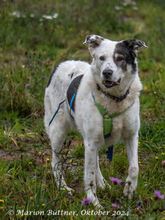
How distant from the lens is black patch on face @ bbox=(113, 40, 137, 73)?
126 inches

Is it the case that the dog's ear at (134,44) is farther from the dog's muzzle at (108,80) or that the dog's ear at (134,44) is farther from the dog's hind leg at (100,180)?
the dog's hind leg at (100,180)

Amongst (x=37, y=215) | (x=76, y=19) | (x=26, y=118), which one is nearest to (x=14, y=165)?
(x=37, y=215)

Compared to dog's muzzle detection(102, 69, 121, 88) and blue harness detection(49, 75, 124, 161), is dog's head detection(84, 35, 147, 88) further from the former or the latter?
blue harness detection(49, 75, 124, 161)

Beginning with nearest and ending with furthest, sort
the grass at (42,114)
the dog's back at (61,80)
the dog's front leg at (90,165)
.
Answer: the grass at (42,114)
the dog's front leg at (90,165)
the dog's back at (61,80)

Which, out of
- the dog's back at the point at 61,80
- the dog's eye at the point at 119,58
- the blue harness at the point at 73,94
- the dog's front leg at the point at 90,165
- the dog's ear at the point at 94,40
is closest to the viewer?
the dog's eye at the point at 119,58

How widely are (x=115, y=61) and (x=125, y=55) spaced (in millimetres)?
106

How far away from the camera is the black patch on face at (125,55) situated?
321 cm

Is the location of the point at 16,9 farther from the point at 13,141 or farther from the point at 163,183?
the point at 163,183

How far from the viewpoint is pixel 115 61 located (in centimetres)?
321

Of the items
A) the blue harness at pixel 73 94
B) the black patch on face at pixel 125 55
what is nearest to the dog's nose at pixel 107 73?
the black patch on face at pixel 125 55

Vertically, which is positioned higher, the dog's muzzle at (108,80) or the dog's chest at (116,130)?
the dog's muzzle at (108,80)

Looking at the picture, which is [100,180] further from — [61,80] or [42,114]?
[42,114]

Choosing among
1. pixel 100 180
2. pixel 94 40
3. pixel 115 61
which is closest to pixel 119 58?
pixel 115 61

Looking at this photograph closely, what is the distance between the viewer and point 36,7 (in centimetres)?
840
